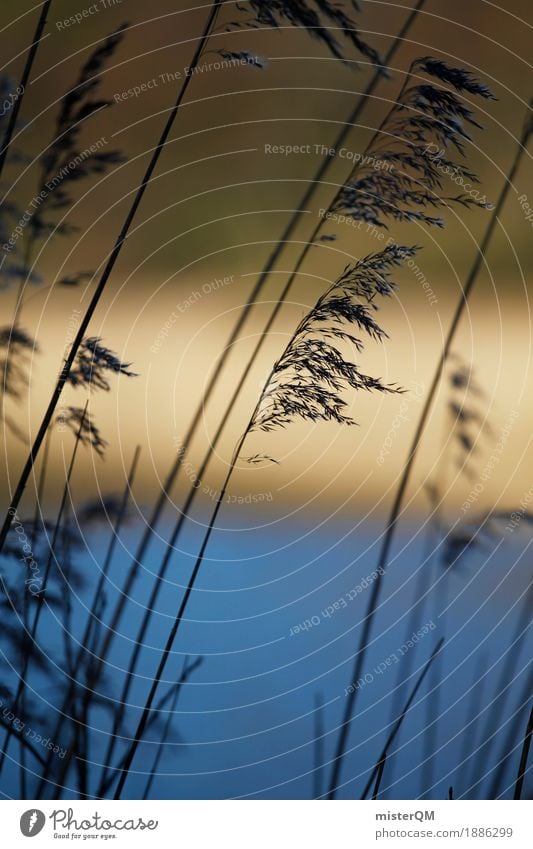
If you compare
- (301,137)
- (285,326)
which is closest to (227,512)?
(285,326)

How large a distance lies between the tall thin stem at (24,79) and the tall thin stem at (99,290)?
16 centimetres

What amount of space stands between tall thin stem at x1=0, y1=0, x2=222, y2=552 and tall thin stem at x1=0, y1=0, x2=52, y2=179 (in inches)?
6.5

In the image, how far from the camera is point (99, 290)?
0.99 m

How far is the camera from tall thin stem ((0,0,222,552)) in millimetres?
960

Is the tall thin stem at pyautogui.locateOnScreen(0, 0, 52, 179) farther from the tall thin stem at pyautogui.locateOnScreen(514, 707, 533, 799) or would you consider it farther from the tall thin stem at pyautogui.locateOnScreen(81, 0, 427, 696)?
the tall thin stem at pyautogui.locateOnScreen(514, 707, 533, 799)

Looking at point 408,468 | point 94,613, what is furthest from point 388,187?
point 94,613

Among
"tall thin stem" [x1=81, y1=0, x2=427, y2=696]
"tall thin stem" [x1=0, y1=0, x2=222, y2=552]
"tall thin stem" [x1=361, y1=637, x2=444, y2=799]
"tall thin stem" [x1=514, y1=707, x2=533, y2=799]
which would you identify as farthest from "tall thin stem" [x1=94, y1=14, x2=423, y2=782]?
"tall thin stem" [x1=514, y1=707, x2=533, y2=799]

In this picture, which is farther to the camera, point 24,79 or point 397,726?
point 397,726

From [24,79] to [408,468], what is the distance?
→ 702mm

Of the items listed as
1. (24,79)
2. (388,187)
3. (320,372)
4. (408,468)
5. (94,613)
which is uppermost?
(24,79)

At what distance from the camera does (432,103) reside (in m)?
1.07

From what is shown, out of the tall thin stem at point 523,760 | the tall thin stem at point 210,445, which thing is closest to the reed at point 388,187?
the tall thin stem at point 210,445

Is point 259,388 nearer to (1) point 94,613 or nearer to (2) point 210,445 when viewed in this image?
(2) point 210,445
